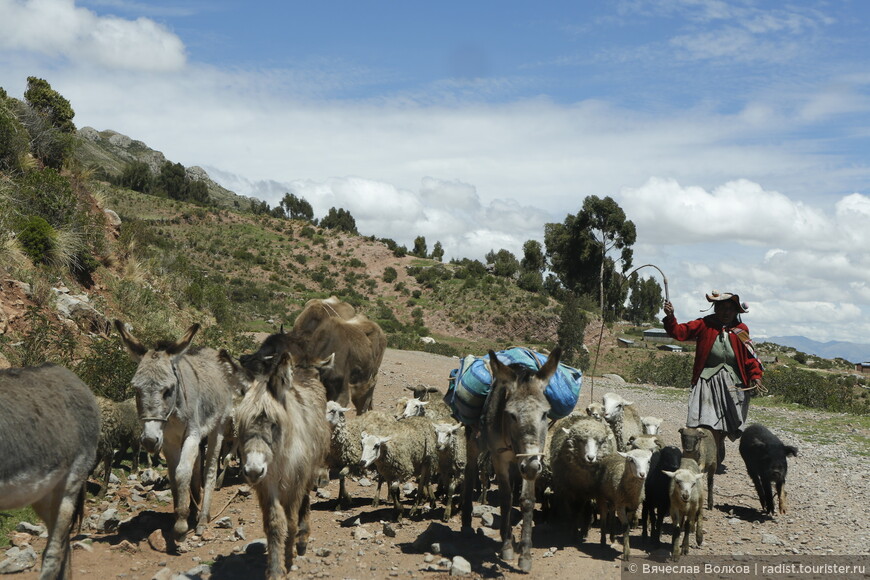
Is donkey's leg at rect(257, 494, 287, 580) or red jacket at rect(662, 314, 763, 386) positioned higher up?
red jacket at rect(662, 314, 763, 386)

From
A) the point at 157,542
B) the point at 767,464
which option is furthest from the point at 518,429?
the point at 767,464

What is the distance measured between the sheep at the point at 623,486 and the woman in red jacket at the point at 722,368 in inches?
81.8

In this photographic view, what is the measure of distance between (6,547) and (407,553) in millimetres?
4020

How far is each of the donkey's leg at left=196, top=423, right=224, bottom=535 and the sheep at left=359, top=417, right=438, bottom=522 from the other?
1748 mm

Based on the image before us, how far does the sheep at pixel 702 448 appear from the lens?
8.67m

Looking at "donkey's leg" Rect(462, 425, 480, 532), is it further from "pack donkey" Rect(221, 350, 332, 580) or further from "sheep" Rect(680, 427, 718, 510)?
"sheep" Rect(680, 427, 718, 510)

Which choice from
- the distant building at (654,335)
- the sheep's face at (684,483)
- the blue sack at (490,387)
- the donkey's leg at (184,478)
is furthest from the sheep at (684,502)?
the distant building at (654,335)

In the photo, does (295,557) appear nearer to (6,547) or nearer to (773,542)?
(6,547)

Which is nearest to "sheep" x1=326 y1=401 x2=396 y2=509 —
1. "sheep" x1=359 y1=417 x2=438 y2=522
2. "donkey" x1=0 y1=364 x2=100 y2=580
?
"sheep" x1=359 y1=417 x2=438 y2=522

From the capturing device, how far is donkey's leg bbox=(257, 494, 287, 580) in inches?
235

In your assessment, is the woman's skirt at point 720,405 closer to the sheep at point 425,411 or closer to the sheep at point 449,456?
the sheep at point 449,456

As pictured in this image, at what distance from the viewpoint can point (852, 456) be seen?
14.6 metres

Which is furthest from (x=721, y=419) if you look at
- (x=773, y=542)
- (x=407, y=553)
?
(x=407, y=553)

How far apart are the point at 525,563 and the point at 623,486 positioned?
5.37 feet
